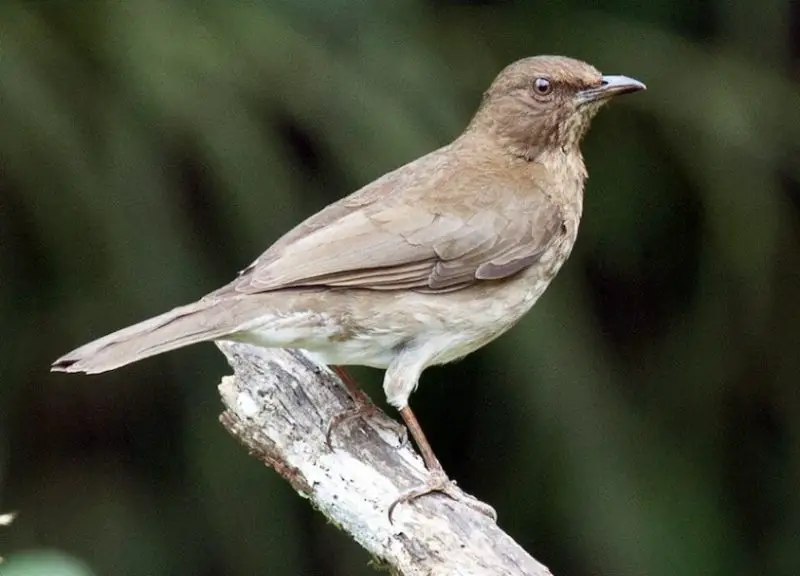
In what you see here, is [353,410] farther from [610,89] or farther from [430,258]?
[610,89]

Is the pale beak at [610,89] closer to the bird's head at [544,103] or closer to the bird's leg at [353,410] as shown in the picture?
the bird's head at [544,103]

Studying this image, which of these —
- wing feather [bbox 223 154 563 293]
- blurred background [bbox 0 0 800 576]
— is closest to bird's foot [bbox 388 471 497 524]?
wing feather [bbox 223 154 563 293]

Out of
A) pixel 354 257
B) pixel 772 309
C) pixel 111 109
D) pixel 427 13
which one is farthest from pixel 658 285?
pixel 111 109

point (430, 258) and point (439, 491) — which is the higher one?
point (430, 258)

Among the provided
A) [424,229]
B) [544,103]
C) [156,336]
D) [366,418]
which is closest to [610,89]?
[544,103]

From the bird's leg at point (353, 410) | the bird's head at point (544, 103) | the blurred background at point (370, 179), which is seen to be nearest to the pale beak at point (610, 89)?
the bird's head at point (544, 103)

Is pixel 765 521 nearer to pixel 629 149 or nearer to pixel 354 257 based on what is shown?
pixel 629 149

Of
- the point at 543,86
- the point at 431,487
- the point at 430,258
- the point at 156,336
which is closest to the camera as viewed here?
the point at 156,336
